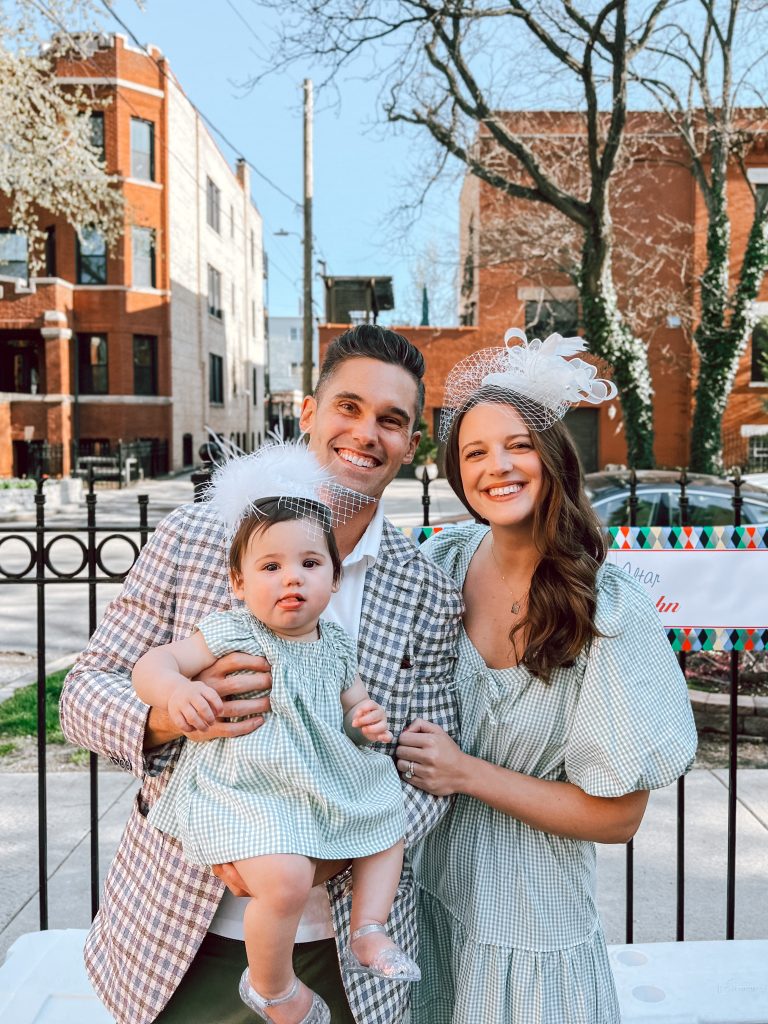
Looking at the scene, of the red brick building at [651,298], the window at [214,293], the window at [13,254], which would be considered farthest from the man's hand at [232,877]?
the window at [214,293]

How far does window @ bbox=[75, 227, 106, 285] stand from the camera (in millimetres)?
27594

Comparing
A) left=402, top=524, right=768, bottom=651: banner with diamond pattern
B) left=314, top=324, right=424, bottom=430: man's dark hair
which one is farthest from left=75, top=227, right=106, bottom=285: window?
left=314, top=324, right=424, bottom=430: man's dark hair

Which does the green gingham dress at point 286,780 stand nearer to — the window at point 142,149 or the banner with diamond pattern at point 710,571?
the banner with diamond pattern at point 710,571

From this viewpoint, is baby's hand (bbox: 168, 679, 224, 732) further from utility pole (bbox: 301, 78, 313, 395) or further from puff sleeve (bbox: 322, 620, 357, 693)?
utility pole (bbox: 301, 78, 313, 395)

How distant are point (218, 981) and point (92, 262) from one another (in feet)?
95.3

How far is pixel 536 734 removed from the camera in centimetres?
195

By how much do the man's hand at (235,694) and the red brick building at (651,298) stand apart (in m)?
21.1

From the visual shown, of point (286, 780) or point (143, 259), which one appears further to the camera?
point (143, 259)

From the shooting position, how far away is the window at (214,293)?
115 feet

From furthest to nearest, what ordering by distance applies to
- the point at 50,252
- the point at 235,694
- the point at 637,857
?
1. the point at 50,252
2. the point at 637,857
3. the point at 235,694

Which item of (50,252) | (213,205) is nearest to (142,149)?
(50,252)

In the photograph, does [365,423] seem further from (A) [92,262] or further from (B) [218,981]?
(A) [92,262]

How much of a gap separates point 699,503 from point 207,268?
98.9 ft

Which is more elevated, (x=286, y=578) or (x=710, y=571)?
(x=286, y=578)
